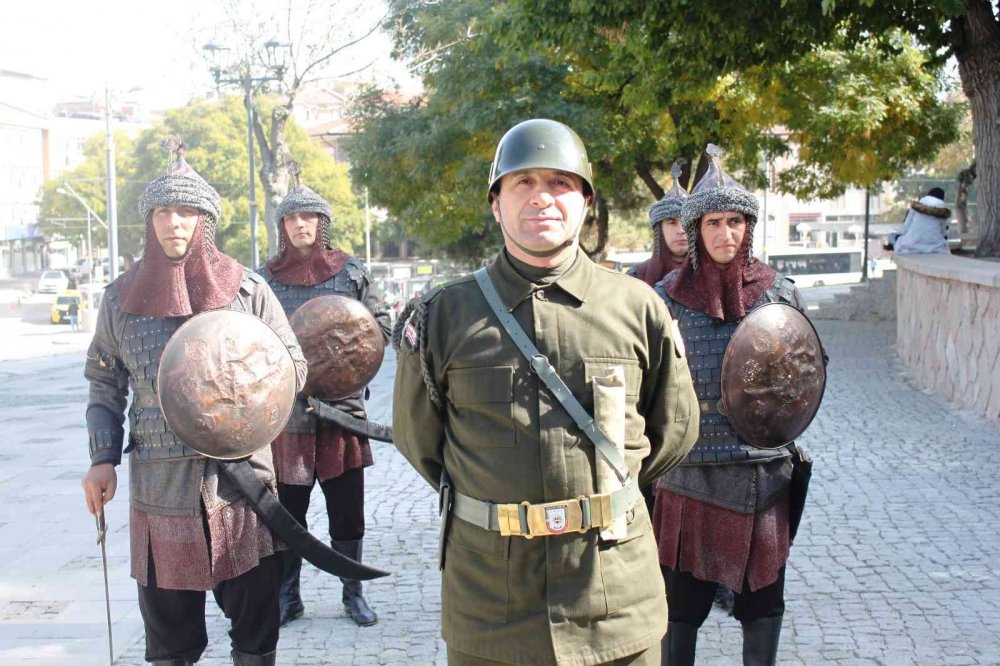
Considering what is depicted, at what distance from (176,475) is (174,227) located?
33.8 inches

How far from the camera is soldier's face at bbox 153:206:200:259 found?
160 inches

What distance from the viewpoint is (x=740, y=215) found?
418cm

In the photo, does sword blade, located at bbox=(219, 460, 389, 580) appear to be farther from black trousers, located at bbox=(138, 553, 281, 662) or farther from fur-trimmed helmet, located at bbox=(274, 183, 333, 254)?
fur-trimmed helmet, located at bbox=(274, 183, 333, 254)

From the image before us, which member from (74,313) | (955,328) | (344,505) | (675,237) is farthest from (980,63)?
(74,313)

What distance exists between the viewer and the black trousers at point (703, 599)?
405cm

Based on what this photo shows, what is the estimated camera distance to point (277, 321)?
4.30 metres

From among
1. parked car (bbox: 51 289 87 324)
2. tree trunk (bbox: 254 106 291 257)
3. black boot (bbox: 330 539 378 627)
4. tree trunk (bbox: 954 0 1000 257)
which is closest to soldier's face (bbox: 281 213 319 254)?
black boot (bbox: 330 539 378 627)

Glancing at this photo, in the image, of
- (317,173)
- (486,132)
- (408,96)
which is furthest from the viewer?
(317,173)

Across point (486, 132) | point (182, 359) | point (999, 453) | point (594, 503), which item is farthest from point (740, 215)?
point (486, 132)

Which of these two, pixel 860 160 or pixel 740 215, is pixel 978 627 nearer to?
pixel 740 215

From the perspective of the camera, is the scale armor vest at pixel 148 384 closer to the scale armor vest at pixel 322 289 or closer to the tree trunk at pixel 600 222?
the scale armor vest at pixel 322 289

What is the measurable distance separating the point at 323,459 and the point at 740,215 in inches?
94.1

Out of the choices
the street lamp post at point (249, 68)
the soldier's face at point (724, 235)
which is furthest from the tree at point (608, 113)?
the soldier's face at point (724, 235)

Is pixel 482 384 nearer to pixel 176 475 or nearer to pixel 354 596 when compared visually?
pixel 176 475
